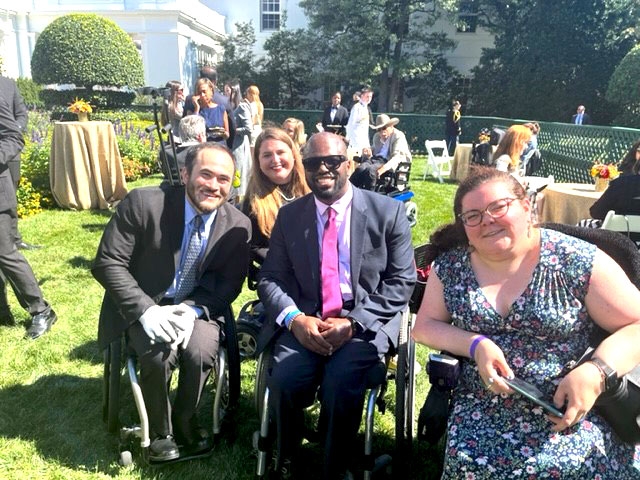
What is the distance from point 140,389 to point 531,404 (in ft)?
5.69

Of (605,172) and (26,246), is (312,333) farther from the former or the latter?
(26,246)

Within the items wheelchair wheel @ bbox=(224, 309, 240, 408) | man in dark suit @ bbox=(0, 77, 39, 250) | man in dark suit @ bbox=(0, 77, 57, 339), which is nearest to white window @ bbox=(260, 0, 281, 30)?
man in dark suit @ bbox=(0, 77, 39, 250)

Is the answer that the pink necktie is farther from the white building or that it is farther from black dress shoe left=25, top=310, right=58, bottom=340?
the white building

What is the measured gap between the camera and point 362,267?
268 cm

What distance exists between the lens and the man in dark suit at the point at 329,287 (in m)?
2.46

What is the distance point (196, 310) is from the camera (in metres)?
2.74

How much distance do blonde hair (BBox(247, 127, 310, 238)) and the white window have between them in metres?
27.2

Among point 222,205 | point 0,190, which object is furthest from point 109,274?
point 0,190

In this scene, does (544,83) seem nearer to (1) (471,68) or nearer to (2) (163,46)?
(1) (471,68)

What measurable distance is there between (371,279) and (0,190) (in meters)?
2.83

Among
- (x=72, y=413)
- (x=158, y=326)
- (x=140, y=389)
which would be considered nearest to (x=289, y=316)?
(x=158, y=326)

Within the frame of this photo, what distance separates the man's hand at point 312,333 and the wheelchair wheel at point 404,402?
0.33 metres

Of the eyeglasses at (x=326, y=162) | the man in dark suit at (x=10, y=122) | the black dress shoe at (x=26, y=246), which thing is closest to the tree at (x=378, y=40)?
the black dress shoe at (x=26, y=246)

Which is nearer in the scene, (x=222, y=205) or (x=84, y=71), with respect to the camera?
(x=222, y=205)
